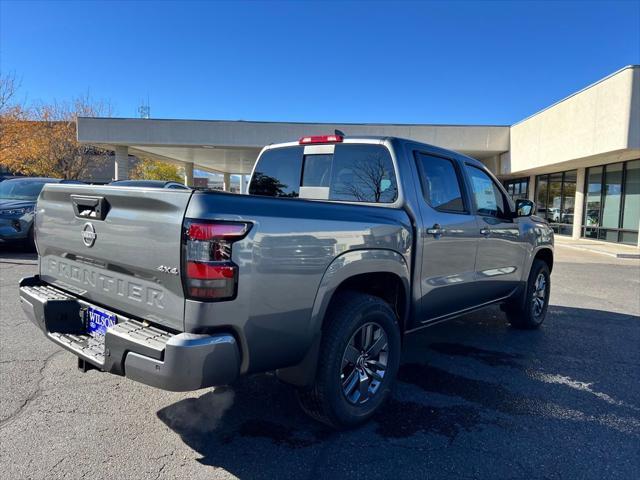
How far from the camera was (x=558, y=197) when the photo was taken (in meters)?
22.1

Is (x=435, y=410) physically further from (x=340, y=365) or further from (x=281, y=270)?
(x=281, y=270)

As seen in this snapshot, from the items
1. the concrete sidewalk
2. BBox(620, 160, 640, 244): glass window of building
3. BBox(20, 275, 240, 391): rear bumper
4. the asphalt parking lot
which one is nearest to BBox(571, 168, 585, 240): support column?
the concrete sidewalk

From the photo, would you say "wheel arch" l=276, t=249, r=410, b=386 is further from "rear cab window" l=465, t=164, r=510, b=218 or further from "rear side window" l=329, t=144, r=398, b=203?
"rear cab window" l=465, t=164, r=510, b=218

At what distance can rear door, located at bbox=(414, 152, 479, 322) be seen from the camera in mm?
3650

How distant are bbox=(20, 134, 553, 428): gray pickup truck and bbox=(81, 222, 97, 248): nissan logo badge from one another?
0.04 feet

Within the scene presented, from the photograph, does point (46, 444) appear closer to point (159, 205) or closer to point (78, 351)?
point (78, 351)

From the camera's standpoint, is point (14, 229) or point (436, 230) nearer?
point (436, 230)

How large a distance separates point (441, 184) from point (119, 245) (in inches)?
105

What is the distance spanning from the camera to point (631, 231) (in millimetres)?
16578

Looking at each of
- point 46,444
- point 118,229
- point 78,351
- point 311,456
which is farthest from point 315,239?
point 46,444

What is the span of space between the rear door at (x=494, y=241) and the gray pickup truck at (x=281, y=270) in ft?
0.20

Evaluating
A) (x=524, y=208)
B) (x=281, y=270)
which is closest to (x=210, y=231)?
(x=281, y=270)

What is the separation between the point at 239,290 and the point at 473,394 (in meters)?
2.43

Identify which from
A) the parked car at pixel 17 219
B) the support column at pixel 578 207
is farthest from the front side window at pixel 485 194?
the support column at pixel 578 207
